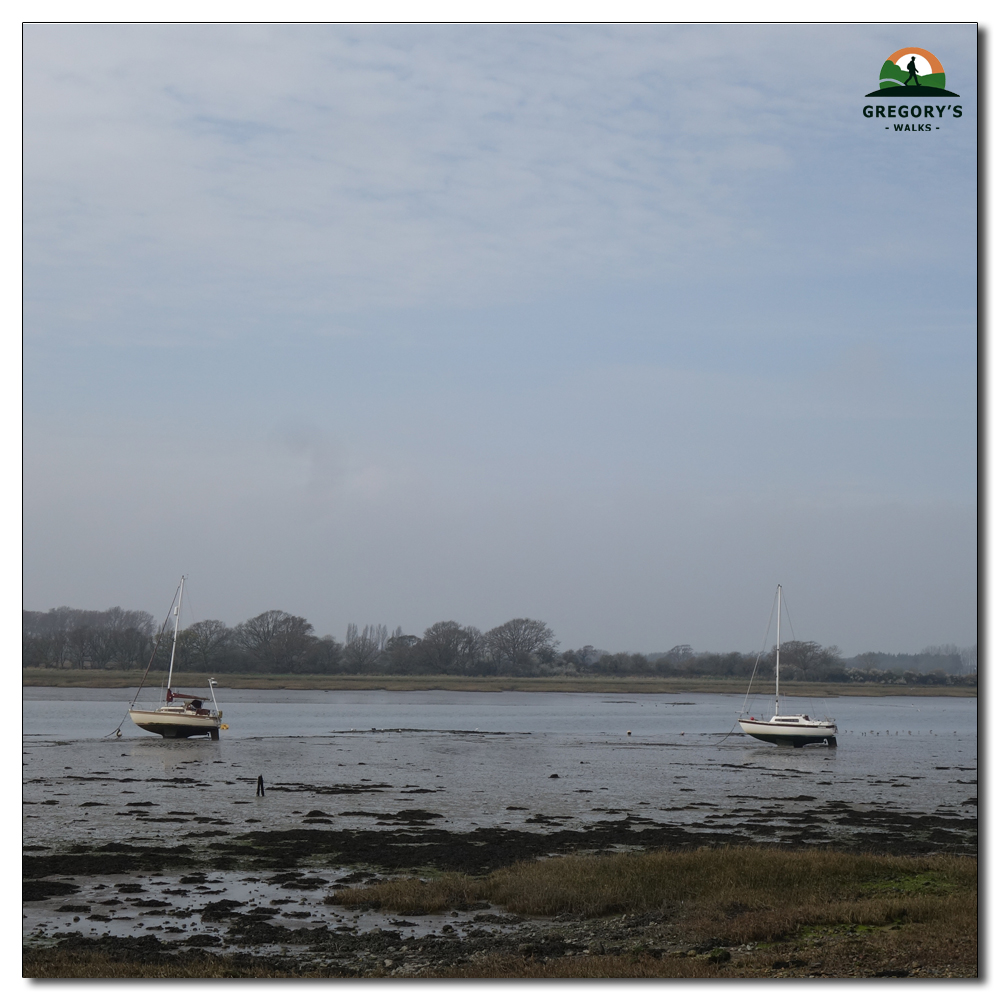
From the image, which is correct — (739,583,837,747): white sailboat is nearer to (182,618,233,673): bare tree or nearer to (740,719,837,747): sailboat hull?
(740,719,837,747): sailboat hull

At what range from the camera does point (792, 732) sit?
6394 centimetres

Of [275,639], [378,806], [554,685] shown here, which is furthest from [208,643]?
[378,806]

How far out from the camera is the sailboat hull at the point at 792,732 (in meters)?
63.5

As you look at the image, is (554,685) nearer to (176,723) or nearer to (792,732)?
(792,732)

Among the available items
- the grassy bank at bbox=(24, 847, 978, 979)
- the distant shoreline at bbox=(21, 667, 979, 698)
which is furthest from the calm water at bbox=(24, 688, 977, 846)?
the distant shoreline at bbox=(21, 667, 979, 698)

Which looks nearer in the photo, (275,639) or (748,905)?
(748,905)

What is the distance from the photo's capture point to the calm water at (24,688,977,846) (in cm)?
3222

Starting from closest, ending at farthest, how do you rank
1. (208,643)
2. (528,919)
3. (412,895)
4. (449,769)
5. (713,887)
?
1. (528,919)
2. (713,887)
3. (412,895)
4. (449,769)
5. (208,643)

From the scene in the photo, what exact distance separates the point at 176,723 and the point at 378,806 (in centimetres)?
3045

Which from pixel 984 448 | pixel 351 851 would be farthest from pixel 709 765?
pixel 984 448

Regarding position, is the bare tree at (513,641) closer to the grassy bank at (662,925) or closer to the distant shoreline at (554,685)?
the distant shoreline at (554,685)

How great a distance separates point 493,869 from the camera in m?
22.5

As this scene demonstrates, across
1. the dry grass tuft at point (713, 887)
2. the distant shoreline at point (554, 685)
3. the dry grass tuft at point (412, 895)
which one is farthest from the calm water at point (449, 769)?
the distant shoreline at point (554, 685)

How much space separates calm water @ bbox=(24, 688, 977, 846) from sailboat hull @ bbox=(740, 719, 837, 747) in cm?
88
